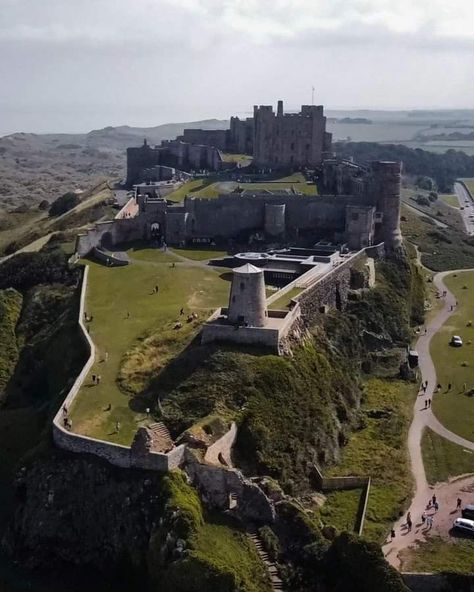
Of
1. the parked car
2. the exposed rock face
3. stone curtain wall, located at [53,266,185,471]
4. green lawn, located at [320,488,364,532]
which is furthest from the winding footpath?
the exposed rock face

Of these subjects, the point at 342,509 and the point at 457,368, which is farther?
the point at 457,368

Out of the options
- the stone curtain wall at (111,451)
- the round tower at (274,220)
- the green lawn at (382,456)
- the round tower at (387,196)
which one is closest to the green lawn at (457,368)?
the green lawn at (382,456)

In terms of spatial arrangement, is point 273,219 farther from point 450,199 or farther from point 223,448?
point 450,199

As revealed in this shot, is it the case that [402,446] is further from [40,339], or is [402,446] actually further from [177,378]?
[40,339]

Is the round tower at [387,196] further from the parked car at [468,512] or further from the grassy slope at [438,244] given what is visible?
the parked car at [468,512]

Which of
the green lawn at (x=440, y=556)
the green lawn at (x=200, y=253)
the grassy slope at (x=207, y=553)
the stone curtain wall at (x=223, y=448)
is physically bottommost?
the green lawn at (x=440, y=556)

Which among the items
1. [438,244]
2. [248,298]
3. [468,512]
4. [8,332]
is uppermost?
[248,298]

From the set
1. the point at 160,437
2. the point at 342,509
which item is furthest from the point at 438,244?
the point at 160,437
